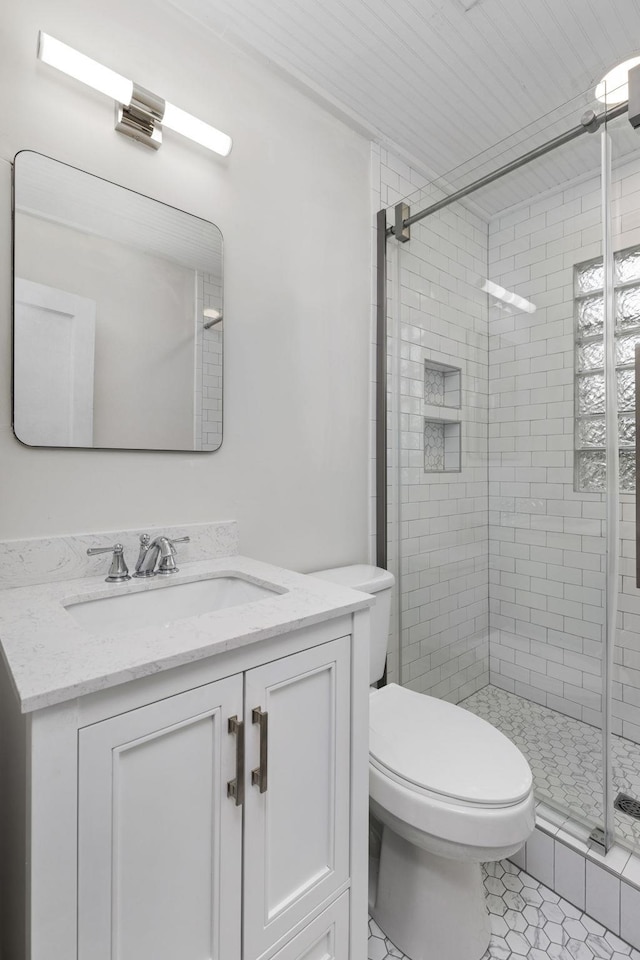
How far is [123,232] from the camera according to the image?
125cm

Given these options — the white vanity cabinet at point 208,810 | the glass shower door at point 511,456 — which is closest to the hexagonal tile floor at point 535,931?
the glass shower door at point 511,456

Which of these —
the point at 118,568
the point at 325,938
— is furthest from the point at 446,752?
the point at 118,568

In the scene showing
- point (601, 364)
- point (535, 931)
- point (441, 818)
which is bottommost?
point (535, 931)

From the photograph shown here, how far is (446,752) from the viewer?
1.19 m

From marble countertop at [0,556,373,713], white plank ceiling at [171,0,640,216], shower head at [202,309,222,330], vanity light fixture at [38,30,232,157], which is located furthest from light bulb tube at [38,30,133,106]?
marble countertop at [0,556,373,713]

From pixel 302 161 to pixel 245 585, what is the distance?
4.90ft

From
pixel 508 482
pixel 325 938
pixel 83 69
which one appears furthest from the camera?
pixel 508 482

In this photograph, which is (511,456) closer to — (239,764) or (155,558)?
(155,558)

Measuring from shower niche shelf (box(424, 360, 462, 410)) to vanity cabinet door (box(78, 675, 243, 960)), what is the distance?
1.46 metres

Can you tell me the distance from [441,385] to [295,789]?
1544 millimetres

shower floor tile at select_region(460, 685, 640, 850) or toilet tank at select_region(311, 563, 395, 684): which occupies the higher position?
toilet tank at select_region(311, 563, 395, 684)

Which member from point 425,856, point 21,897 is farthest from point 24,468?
point 425,856

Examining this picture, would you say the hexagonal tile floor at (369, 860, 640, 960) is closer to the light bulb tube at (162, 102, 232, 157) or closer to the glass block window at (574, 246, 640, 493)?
the glass block window at (574, 246, 640, 493)

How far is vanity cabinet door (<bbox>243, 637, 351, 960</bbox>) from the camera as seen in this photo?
2.72ft
